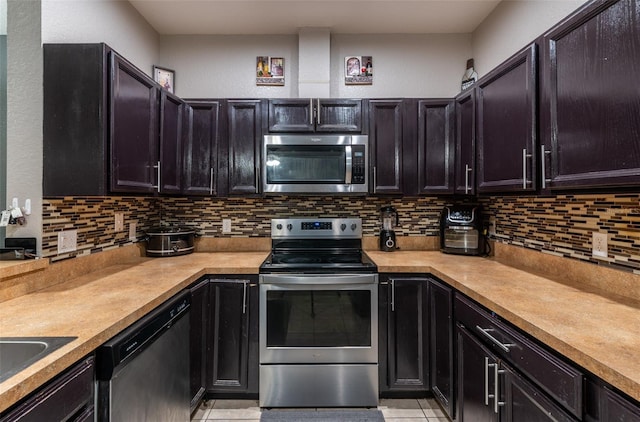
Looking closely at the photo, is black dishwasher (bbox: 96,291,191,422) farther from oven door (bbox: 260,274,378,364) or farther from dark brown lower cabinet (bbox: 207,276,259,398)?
oven door (bbox: 260,274,378,364)

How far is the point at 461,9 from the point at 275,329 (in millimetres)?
2610

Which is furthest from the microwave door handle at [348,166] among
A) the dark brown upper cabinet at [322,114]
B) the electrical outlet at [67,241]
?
the electrical outlet at [67,241]

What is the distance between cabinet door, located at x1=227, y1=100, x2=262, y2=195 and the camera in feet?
7.98

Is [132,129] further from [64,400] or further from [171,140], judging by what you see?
[64,400]

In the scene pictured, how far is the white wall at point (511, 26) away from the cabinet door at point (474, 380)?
1726 mm

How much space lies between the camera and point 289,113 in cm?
243

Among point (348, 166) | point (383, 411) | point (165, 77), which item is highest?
point (165, 77)

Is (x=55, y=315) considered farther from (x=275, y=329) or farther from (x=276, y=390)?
(x=276, y=390)

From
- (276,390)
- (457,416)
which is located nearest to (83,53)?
(276,390)

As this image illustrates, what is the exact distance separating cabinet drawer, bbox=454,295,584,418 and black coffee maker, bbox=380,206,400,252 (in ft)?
3.32

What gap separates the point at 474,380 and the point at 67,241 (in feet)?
7.08

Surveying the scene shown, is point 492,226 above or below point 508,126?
below

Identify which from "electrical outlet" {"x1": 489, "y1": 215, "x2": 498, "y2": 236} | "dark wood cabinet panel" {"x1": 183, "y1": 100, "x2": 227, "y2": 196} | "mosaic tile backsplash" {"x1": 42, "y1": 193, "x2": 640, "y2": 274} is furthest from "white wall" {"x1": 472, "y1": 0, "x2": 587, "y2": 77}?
"dark wood cabinet panel" {"x1": 183, "y1": 100, "x2": 227, "y2": 196}

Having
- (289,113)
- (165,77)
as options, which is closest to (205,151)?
(289,113)
